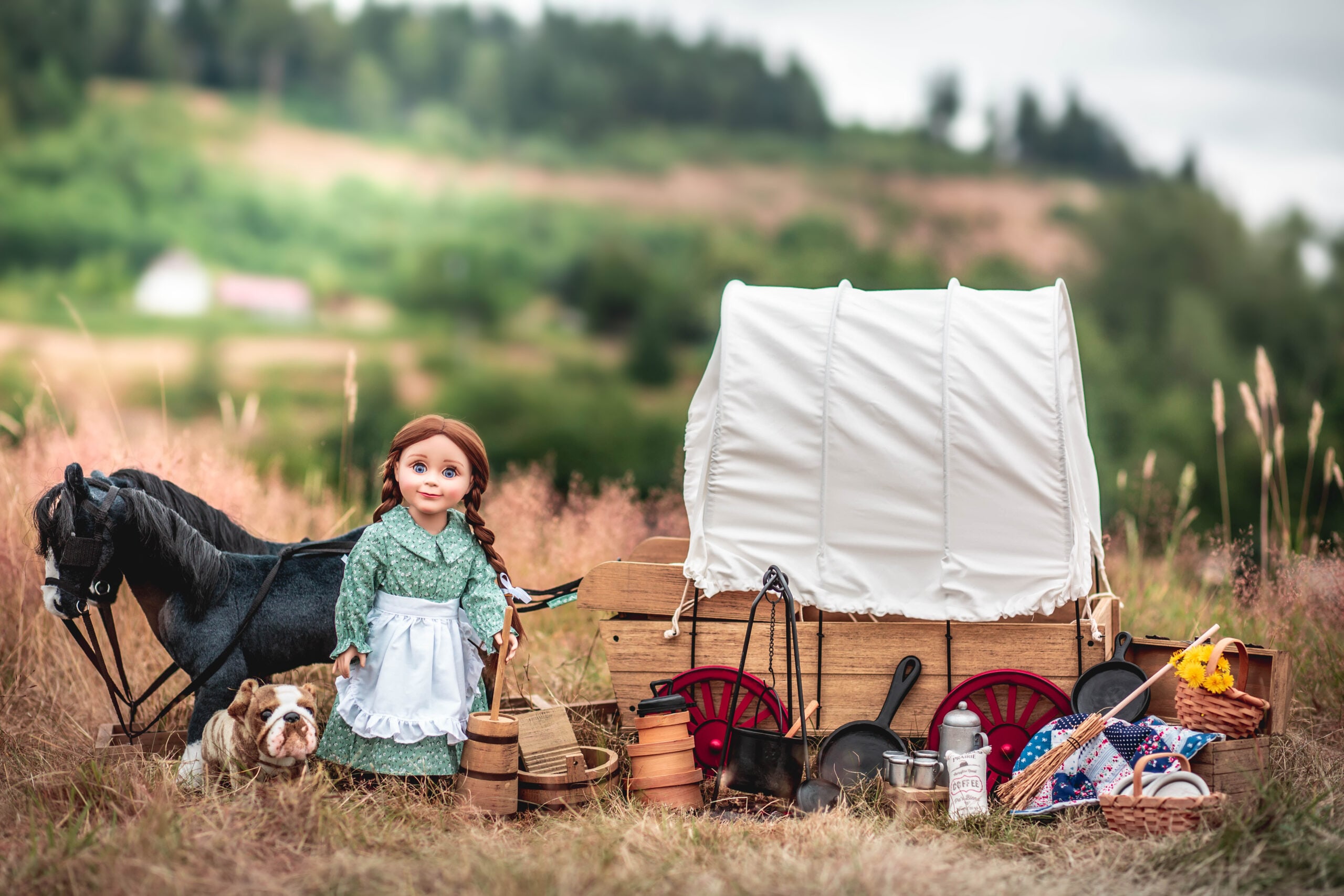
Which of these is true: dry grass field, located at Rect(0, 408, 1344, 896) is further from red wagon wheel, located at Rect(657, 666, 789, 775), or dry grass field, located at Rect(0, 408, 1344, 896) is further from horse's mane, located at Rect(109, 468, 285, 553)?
horse's mane, located at Rect(109, 468, 285, 553)

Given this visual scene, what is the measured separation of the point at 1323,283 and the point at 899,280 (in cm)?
1049

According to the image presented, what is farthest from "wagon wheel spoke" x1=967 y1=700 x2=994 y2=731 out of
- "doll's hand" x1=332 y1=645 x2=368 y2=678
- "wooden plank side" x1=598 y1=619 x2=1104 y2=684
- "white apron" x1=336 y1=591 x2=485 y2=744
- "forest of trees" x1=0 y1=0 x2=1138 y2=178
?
"forest of trees" x1=0 y1=0 x2=1138 y2=178

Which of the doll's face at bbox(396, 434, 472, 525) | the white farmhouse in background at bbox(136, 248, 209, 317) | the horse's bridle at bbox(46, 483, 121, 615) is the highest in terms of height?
the white farmhouse in background at bbox(136, 248, 209, 317)

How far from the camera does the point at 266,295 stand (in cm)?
2436

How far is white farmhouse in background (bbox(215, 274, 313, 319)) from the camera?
78.8 feet

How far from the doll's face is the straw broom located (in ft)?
7.32

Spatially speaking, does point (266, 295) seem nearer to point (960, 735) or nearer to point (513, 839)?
point (513, 839)

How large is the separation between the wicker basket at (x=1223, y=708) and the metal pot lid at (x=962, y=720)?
0.76 metres

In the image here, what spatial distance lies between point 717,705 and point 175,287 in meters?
22.6

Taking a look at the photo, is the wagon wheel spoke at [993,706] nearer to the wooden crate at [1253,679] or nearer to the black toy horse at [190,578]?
the wooden crate at [1253,679]

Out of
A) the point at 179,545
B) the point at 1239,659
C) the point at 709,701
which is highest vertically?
the point at 179,545

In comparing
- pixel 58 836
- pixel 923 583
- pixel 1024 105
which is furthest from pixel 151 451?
pixel 1024 105

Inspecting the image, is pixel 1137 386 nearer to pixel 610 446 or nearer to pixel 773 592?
pixel 610 446

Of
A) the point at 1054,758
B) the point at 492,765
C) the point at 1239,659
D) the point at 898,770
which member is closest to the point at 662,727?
the point at 492,765
